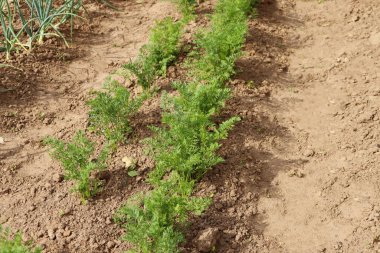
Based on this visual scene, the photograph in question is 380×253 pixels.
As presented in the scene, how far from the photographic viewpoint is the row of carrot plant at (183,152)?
118 inches

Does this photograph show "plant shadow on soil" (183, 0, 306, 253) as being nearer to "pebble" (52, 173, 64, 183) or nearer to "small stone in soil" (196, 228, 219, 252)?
"small stone in soil" (196, 228, 219, 252)

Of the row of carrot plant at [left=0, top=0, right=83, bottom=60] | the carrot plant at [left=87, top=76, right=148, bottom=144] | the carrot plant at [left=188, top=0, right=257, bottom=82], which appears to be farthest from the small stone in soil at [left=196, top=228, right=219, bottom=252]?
the row of carrot plant at [left=0, top=0, right=83, bottom=60]

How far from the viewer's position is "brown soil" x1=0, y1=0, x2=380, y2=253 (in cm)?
335

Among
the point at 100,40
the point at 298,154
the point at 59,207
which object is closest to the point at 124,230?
the point at 59,207

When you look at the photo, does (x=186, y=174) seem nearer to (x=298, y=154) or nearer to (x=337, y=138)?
(x=298, y=154)

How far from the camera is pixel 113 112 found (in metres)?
3.82

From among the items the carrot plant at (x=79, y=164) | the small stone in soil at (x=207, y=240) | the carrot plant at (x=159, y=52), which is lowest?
the small stone in soil at (x=207, y=240)

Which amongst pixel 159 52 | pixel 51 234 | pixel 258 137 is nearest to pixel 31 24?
pixel 159 52

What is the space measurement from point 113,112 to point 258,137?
125cm

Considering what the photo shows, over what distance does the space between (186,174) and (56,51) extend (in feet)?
7.20

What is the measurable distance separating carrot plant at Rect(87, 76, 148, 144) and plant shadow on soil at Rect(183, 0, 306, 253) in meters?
0.80

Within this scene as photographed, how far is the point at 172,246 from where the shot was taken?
2863mm

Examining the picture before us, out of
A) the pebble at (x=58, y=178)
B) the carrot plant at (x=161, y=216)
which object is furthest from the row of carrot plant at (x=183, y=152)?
the pebble at (x=58, y=178)

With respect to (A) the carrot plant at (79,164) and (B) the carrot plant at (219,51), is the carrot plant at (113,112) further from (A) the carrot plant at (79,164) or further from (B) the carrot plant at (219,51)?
(B) the carrot plant at (219,51)
